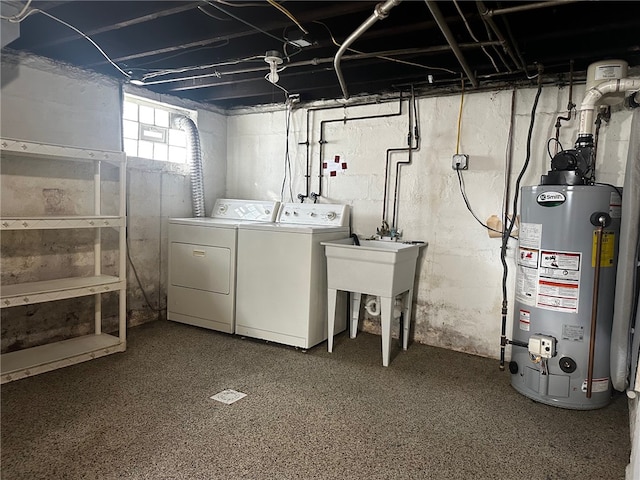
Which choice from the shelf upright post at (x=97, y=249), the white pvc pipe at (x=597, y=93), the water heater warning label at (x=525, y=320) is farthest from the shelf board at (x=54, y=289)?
the white pvc pipe at (x=597, y=93)

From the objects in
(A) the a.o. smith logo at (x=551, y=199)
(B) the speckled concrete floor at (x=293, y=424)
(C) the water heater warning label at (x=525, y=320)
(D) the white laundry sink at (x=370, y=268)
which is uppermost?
(A) the a.o. smith logo at (x=551, y=199)

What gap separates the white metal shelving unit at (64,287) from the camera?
2.43m

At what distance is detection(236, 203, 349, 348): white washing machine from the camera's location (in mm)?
3148

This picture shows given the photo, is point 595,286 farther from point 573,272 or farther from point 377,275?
point 377,275

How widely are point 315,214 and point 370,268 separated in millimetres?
944

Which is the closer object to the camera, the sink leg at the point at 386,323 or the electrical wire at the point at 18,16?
the electrical wire at the point at 18,16

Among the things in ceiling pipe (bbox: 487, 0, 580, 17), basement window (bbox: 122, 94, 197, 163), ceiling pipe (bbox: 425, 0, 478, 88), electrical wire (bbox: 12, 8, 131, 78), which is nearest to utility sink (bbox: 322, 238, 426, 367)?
ceiling pipe (bbox: 425, 0, 478, 88)

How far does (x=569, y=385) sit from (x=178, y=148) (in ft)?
12.3

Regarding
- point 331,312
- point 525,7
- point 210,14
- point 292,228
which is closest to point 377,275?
point 331,312

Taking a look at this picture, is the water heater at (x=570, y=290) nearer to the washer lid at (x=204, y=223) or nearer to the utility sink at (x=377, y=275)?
the utility sink at (x=377, y=275)

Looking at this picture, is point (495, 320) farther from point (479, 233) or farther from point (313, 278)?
point (313, 278)

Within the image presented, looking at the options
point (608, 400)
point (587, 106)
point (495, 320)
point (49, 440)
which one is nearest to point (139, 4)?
point (49, 440)

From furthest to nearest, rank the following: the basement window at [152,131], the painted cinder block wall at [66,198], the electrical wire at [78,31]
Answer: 1. the basement window at [152,131]
2. the painted cinder block wall at [66,198]
3. the electrical wire at [78,31]

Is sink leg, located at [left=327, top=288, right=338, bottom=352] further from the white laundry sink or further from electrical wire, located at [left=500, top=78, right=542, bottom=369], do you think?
electrical wire, located at [left=500, top=78, right=542, bottom=369]
